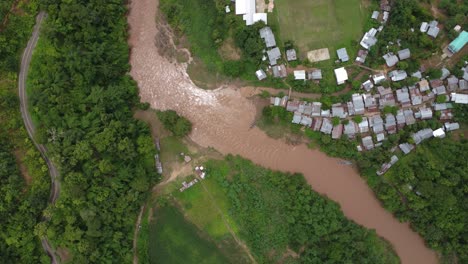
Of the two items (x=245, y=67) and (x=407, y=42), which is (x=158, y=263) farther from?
(x=407, y=42)

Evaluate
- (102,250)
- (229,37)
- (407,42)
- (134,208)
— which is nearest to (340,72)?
(407,42)

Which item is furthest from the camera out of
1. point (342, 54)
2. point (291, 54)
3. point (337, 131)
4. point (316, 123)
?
point (291, 54)

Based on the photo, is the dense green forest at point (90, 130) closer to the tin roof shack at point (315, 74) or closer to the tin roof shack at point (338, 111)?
the tin roof shack at point (315, 74)

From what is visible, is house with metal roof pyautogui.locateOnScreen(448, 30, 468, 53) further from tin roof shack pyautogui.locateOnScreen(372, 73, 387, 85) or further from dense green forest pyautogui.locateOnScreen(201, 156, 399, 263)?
dense green forest pyautogui.locateOnScreen(201, 156, 399, 263)

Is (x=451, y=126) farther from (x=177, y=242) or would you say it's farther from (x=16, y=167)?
(x=16, y=167)

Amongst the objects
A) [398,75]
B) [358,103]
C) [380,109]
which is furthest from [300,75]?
[398,75]

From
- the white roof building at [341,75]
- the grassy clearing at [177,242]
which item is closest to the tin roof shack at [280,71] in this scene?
the white roof building at [341,75]
